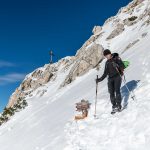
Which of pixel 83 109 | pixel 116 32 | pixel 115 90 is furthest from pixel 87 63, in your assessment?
pixel 115 90

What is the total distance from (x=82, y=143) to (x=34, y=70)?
5025 centimetres

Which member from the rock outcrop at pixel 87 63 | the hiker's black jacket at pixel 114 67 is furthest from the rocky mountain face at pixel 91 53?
the hiker's black jacket at pixel 114 67

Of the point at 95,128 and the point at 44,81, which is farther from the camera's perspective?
the point at 44,81

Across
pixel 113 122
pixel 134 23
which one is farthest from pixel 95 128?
pixel 134 23

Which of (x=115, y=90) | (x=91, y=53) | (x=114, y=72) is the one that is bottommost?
(x=115, y=90)

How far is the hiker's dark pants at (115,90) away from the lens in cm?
1202

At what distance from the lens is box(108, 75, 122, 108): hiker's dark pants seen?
39.4 feet

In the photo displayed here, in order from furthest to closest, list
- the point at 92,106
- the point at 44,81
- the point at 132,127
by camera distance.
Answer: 1. the point at 44,81
2. the point at 92,106
3. the point at 132,127

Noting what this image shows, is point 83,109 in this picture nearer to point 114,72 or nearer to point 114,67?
point 114,72

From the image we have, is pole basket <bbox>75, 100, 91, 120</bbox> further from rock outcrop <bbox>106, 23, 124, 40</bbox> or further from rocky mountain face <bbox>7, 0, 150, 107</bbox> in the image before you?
rock outcrop <bbox>106, 23, 124, 40</bbox>

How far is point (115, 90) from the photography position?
481 inches

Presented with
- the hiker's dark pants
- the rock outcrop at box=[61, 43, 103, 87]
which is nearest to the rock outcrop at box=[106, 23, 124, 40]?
the rock outcrop at box=[61, 43, 103, 87]

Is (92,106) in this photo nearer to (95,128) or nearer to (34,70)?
(95,128)

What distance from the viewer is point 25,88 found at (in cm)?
5631
